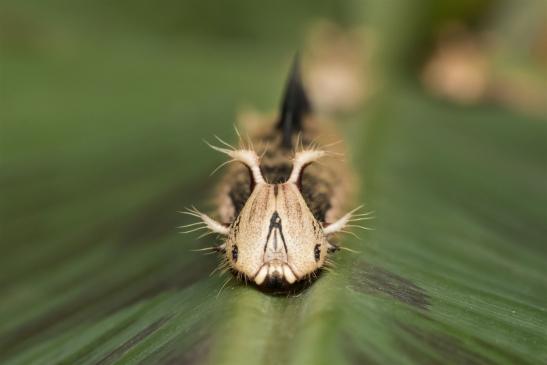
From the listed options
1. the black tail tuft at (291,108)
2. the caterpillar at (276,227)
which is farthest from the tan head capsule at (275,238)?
the black tail tuft at (291,108)

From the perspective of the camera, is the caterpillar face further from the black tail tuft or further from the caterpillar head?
the black tail tuft

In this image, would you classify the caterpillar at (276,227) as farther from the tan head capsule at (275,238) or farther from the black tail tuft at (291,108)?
the black tail tuft at (291,108)

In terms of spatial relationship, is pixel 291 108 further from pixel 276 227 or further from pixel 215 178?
pixel 276 227

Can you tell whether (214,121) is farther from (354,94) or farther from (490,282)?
(490,282)

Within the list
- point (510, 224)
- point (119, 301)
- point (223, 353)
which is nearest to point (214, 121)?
point (510, 224)

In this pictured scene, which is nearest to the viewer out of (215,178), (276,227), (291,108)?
(276,227)

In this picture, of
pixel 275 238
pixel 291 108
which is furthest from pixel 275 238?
pixel 291 108

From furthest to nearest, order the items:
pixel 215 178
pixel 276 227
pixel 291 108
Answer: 1. pixel 215 178
2. pixel 291 108
3. pixel 276 227
